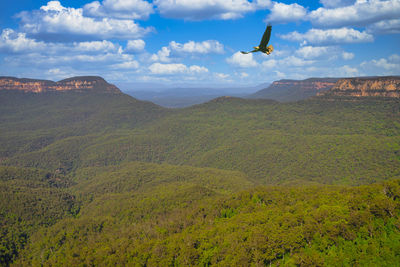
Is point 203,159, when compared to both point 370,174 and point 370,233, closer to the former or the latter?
point 370,174

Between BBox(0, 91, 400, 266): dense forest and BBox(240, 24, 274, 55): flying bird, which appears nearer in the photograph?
BBox(240, 24, 274, 55): flying bird

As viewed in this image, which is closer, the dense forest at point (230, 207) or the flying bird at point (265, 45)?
the flying bird at point (265, 45)

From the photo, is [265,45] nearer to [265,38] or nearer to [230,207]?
[265,38]

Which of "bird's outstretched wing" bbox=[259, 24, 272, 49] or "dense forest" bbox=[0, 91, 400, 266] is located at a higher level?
"bird's outstretched wing" bbox=[259, 24, 272, 49]

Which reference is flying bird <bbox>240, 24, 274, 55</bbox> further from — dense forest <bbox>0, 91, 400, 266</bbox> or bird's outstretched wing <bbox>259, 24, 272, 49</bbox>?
dense forest <bbox>0, 91, 400, 266</bbox>

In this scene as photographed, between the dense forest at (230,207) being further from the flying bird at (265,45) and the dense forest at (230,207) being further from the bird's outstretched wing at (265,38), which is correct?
the bird's outstretched wing at (265,38)

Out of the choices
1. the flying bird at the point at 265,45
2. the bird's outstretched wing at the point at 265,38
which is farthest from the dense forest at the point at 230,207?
the bird's outstretched wing at the point at 265,38

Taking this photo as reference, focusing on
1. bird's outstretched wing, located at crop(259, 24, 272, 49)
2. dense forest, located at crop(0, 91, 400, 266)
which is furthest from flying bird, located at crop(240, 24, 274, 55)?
dense forest, located at crop(0, 91, 400, 266)

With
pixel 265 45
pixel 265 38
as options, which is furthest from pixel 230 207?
pixel 265 38

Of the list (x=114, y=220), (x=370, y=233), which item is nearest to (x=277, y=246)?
(x=370, y=233)

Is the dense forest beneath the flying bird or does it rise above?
beneath

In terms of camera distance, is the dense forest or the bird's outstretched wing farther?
the dense forest
